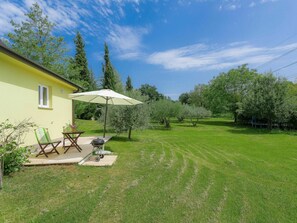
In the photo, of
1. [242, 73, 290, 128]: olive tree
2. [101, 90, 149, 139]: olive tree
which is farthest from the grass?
[242, 73, 290, 128]: olive tree

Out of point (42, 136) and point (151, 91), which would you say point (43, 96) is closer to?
point (42, 136)

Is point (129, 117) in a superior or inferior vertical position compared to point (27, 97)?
inferior

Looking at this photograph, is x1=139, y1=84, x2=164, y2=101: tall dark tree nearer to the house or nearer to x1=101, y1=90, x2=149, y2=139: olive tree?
x1=101, y1=90, x2=149, y2=139: olive tree

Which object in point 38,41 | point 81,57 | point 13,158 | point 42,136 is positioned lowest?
point 13,158

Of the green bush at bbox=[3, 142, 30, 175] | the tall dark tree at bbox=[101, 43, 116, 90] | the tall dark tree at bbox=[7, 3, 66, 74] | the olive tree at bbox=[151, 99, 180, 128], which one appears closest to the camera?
the green bush at bbox=[3, 142, 30, 175]

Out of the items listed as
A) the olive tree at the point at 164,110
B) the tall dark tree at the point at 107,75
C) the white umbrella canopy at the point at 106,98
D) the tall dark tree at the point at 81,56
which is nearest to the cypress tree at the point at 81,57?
the tall dark tree at the point at 81,56

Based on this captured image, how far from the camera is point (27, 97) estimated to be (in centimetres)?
800

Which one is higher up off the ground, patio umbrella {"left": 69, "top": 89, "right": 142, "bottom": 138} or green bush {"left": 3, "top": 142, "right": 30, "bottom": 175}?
patio umbrella {"left": 69, "top": 89, "right": 142, "bottom": 138}

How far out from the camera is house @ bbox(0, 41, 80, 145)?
660 centimetres

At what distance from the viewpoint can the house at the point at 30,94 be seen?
21.6 feet

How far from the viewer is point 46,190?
419 centimetres

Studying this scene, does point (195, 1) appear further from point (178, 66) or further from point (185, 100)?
point (185, 100)

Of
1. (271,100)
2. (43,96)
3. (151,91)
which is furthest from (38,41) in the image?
(151,91)

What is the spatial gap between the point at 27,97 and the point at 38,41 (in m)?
16.6
